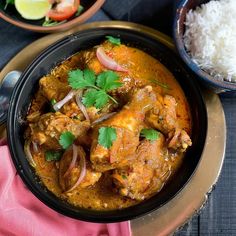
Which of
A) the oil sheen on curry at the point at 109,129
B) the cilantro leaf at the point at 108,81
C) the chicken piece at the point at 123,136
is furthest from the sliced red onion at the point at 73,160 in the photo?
the cilantro leaf at the point at 108,81

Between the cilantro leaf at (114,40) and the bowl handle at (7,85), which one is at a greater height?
the cilantro leaf at (114,40)

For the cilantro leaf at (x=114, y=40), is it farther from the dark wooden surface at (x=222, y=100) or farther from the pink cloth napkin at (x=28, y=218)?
the pink cloth napkin at (x=28, y=218)

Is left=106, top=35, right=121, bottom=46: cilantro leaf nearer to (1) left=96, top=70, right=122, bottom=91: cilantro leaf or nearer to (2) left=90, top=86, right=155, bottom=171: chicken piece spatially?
(1) left=96, top=70, right=122, bottom=91: cilantro leaf

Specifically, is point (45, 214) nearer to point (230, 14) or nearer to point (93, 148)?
point (93, 148)

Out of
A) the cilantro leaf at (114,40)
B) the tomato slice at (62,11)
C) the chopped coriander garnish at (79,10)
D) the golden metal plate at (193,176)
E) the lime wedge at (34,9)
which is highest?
the lime wedge at (34,9)

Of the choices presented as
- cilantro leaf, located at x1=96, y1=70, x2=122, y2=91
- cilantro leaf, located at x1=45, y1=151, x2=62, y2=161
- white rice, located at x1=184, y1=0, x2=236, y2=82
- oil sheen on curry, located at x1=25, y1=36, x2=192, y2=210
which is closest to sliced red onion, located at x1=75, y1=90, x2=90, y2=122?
oil sheen on curry, located at x1=25, y1=36, x2=192, y2=210

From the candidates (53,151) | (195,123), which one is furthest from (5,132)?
(195,123)

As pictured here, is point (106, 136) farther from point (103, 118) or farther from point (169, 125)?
point (169, 125)

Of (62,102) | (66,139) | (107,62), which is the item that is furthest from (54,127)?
(107,62)
